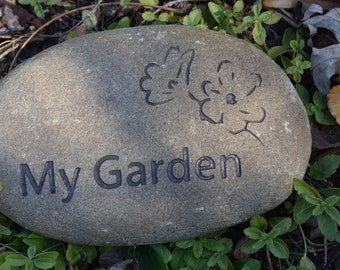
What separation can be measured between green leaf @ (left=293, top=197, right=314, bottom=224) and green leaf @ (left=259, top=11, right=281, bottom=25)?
0.68 m

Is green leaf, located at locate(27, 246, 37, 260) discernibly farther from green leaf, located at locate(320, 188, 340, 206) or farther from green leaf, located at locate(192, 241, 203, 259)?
green leaf, located at locate(320, 188, 340, 206)

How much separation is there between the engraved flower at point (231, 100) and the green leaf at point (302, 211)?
0.30 m

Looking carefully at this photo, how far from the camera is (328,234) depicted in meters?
1.83

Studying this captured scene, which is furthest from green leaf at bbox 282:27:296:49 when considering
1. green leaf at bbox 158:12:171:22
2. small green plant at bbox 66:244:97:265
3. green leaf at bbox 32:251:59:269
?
green leaf at bbox 32:251:59:269

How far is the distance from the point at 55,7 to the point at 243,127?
3.40 feet

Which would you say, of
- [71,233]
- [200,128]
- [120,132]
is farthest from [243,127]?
[71,233]

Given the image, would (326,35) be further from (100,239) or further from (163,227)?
(100,239)

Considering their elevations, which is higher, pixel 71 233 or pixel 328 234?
pixel 71 233

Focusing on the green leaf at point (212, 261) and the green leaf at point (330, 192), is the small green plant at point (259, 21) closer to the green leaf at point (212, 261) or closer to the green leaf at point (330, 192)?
the green leaf at point (330, 192)

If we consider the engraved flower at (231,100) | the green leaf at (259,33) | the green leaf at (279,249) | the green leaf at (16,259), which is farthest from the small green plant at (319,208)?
the green leaf at (16,259)

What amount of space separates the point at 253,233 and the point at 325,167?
38cm

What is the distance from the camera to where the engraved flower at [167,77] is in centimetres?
179

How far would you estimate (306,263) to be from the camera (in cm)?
189

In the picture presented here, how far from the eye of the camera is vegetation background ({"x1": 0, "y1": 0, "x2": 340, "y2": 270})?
6.02ft
